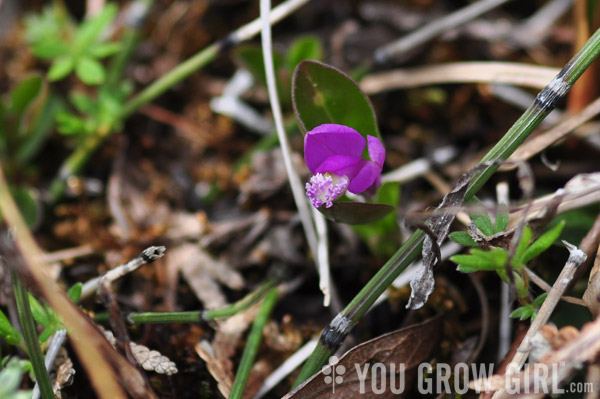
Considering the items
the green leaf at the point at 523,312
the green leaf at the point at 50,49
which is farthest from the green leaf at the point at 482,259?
the green leaf at the point at 50,49

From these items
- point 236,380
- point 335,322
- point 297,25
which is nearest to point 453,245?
point 335,322

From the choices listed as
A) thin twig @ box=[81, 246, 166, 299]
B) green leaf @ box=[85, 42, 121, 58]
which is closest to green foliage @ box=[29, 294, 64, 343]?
thin twig @ box=[81, 246, 166, 299]

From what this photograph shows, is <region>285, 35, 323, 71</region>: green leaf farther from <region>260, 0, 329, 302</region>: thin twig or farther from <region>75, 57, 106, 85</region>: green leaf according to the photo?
<region>75, 57, 106, 85</region>: green leaf

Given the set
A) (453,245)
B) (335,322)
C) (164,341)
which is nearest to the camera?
(335,322)

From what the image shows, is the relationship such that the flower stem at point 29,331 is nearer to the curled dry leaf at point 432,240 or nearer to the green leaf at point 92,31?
the curled dry leaf at point 432,240

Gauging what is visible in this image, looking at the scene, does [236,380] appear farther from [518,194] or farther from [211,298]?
[518,194]
